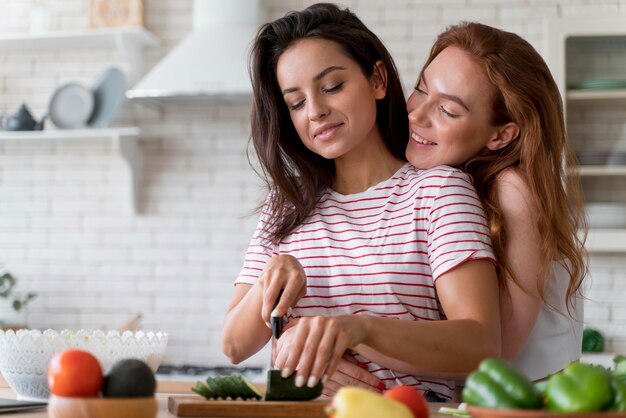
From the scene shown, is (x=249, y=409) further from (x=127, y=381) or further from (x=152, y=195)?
(x=152, y=195)

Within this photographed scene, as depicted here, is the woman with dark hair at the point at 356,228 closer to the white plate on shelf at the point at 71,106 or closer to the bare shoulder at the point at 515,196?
→ the bare shoulder at the point at 515,196

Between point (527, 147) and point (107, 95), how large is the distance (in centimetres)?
327

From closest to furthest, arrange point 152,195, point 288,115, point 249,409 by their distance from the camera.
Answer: point 249,409
point 288,115
point 152,195

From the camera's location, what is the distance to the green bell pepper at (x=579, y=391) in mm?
1072

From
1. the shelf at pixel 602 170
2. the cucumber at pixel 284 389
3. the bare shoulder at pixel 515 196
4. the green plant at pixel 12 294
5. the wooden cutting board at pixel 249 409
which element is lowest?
the green plant at pixel 12 294

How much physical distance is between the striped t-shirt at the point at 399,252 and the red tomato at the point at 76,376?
83 cm

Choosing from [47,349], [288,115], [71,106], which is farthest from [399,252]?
[71,106]

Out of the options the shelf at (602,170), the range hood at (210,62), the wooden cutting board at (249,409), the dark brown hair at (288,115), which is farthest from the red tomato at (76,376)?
the shelf at (602,170)

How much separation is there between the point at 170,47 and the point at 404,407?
4139mm

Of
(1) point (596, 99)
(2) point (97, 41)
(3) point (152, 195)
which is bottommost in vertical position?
(3) point (152, 195)

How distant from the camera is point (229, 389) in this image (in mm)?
1590

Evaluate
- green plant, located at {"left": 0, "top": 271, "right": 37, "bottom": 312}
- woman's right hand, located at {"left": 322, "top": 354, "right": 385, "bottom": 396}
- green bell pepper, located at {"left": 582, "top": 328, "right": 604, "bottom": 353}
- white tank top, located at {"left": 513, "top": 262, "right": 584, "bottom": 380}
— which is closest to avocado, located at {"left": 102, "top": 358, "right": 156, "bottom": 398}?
woman's right hand, located at {"left": 322, "top": 354, "right": 385, "bottom": 396}

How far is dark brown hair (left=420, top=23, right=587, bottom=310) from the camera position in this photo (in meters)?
2.00

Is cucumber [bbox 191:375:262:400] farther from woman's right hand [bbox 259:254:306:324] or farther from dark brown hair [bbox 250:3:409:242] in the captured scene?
dark brown hair [bbox 250:3:409:242]
